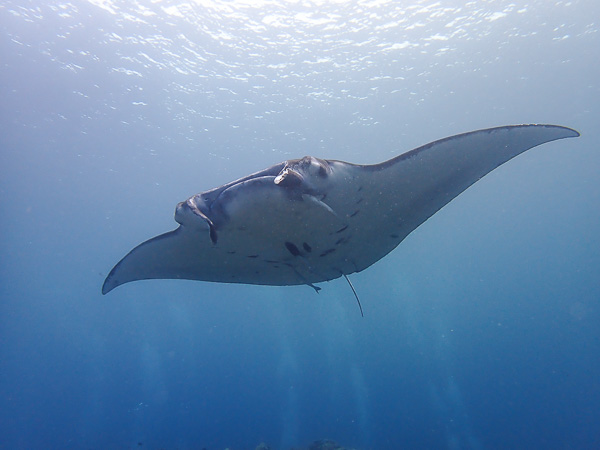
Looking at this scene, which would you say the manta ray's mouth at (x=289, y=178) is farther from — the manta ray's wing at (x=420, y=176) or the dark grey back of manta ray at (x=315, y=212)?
the manta ray's wing at (x=420, y=176)

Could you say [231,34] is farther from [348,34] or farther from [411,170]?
[411,170]

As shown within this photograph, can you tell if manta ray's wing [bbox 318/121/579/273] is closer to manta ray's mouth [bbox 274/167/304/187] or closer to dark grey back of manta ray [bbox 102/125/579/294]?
dark grey back of manta ray [bbox 102/125/579/294]

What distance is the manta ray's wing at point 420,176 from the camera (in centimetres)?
298

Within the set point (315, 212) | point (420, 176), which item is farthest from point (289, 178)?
point (420, 176)

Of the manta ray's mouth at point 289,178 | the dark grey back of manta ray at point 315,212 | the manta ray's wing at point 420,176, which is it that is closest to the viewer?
the manta ray's mouth at point 289,178

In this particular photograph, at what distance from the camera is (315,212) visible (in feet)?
9.65

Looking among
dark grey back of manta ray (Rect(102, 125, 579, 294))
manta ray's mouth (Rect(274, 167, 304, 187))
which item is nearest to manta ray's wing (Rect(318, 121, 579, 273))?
dark grey back of manta ray (Rect(102, 125, 579, 294))

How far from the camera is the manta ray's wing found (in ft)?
9.78

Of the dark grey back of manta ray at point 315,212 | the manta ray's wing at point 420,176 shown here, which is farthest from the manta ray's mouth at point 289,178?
the manta ray's wing at point 420,176

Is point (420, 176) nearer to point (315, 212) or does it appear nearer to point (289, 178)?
point (315, 212)

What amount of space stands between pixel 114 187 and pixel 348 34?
64.4 feet

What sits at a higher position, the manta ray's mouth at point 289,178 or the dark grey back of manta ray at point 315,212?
the manta ray's mouth at point 289,178

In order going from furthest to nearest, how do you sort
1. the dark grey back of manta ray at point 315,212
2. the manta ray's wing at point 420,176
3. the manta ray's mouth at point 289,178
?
the manta ray's wing at point 420,176
the dark grey back of manta ray at point 315,212
the manta ray's mouth at point 289,178

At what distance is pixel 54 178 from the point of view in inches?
931
